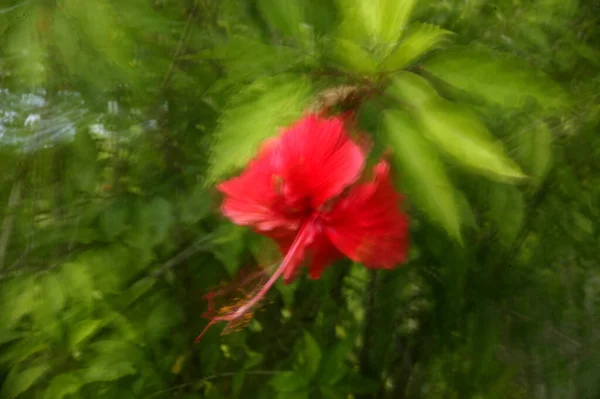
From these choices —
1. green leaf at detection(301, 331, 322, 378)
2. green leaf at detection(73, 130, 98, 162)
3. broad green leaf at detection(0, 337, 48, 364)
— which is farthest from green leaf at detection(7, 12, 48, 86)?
green leaf at detection(301, 331, 322, 378)

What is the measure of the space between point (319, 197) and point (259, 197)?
1.8 inches

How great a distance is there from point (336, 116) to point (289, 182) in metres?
0.07

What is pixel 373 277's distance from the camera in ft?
2.44

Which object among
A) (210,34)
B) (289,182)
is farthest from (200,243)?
(289,182)

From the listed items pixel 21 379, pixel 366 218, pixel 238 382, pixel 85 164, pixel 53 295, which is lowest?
pixel 238 382

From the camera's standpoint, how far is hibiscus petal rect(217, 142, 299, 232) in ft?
1.14

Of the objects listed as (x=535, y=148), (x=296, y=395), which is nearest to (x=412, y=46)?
(x=535, y=148)

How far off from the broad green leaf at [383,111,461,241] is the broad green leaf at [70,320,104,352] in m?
0.48

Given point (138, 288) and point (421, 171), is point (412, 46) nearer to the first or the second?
point (421, 171)

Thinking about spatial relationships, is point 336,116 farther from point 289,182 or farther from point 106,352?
point 106,352

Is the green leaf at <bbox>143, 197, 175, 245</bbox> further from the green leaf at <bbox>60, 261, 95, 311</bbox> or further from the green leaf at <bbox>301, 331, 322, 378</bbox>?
the green leaf at <bbox>301, 331, 322, 378</bbox>

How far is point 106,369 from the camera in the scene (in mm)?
651

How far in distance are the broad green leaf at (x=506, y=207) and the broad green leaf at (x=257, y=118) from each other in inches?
11.1

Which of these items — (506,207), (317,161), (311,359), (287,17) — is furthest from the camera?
(311,359)
